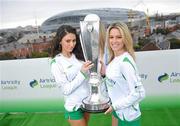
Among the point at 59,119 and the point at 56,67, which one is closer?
the point at 56,67

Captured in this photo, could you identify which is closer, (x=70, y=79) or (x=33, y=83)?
(x=70, y=79)

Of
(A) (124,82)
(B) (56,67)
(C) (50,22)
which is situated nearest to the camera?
(A) (124,82)

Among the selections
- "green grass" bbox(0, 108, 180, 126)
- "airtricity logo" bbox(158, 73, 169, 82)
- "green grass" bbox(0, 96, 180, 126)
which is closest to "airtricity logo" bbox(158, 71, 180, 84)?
"airtricity logo" bbox(158, 73, 169, 82)

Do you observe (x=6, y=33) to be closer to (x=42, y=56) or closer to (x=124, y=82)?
(x=42, y=56)

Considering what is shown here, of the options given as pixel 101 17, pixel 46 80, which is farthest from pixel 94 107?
pixel 46 80

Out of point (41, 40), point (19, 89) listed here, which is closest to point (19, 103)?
point (19, 89)

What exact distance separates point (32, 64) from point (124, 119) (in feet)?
5.95

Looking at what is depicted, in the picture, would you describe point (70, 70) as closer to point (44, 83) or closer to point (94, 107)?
point (94, 107)

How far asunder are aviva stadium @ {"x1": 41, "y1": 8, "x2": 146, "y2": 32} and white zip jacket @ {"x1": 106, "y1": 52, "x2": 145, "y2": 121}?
58.1 inches

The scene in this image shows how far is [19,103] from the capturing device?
12.1ft

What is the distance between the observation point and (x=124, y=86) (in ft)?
6.38

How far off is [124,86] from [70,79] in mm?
375

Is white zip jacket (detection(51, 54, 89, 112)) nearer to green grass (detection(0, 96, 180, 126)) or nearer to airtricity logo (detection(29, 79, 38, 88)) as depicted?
green grass (detection(0, 96, 180, 126))

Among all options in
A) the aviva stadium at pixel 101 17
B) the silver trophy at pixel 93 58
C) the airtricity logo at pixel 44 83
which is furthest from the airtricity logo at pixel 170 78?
the silver trophy at pixel 93 58
